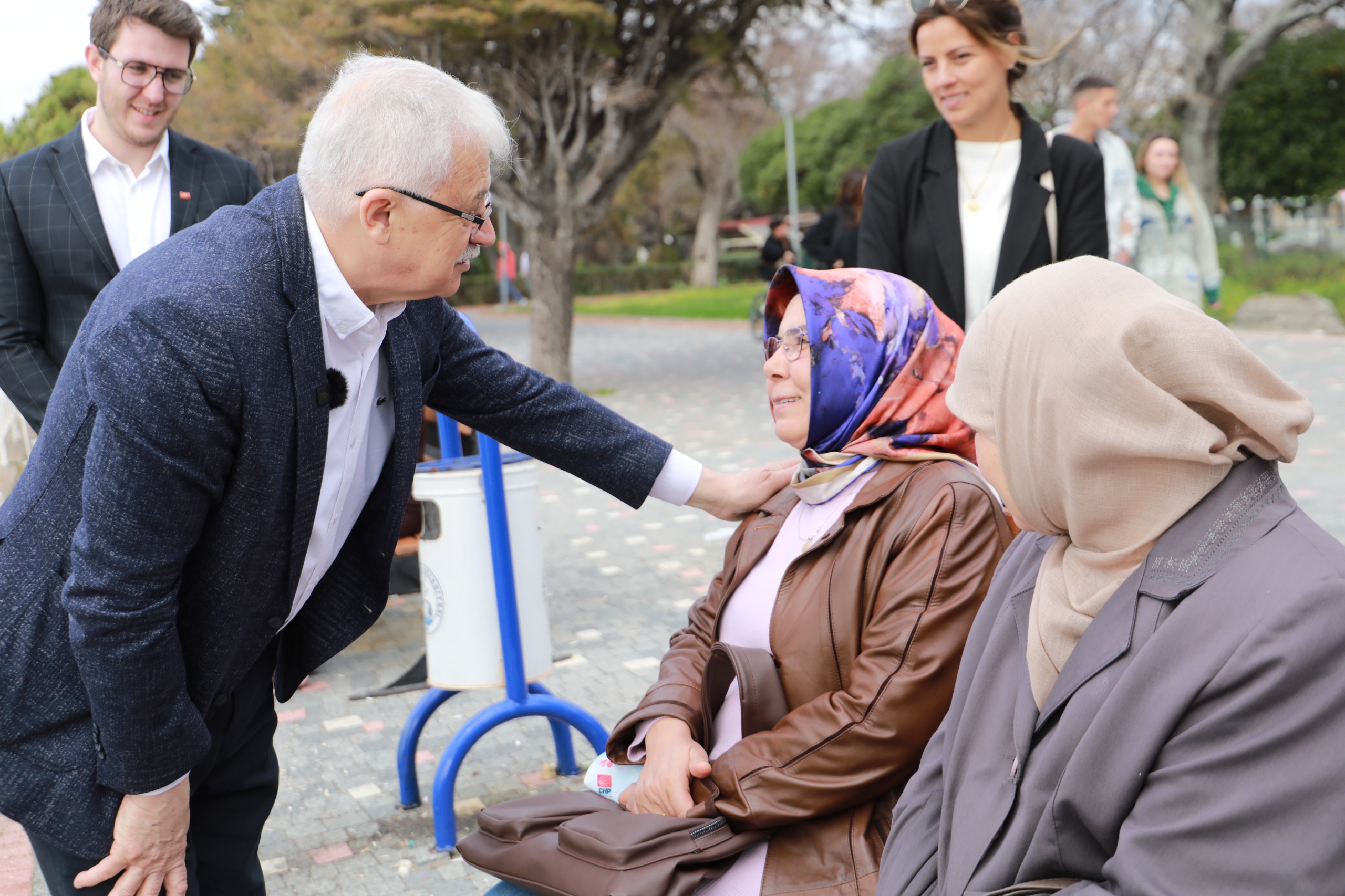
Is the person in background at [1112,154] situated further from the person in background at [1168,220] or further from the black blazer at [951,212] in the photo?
the black blazer at [951,212]

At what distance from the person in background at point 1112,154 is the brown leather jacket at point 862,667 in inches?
181

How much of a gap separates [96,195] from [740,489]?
7.74 ft

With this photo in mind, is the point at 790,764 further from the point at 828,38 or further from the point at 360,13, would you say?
the point at 828,38

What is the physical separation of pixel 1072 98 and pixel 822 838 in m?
5.75

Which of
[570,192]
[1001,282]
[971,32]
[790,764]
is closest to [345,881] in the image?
[790,764]

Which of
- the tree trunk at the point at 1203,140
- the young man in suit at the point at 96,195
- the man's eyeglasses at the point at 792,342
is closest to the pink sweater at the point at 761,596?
the man's eyeglasses at the point at 792,342

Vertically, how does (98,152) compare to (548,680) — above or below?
above

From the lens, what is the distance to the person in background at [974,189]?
11.6 ft

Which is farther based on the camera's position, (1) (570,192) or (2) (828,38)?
→ (2) (828,38)

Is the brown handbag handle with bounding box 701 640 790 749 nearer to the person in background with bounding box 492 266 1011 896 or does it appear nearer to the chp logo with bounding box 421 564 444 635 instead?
the person in background with bounding box 492 266 1011 896

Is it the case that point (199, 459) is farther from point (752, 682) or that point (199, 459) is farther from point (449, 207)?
point (752, 682)

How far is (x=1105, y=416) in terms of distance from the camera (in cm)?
149

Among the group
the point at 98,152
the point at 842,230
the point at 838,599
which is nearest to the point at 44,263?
the point at 98,152

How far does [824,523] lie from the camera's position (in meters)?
2.44
